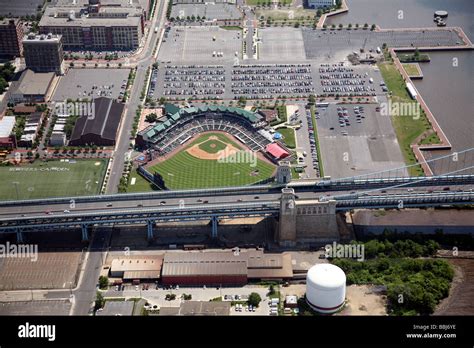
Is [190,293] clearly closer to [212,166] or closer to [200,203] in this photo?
[200,203]

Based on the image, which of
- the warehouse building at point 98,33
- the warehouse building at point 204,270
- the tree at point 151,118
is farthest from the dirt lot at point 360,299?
the warehouse building at point 98,33

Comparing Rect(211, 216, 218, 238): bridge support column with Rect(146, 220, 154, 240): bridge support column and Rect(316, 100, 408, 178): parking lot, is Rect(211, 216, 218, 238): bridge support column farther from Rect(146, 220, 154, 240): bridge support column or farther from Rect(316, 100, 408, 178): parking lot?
Rect(316, 100, 408, 178): parking lot

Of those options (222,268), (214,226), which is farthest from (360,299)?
(214,226)

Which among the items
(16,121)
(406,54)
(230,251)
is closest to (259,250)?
(230,251)

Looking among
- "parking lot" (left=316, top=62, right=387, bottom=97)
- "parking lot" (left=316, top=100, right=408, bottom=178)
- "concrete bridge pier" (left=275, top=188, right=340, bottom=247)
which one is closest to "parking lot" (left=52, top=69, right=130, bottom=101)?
"parking lot" (left=316, top=62, right=387, bottom=97)

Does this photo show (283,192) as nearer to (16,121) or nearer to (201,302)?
(201,302)
